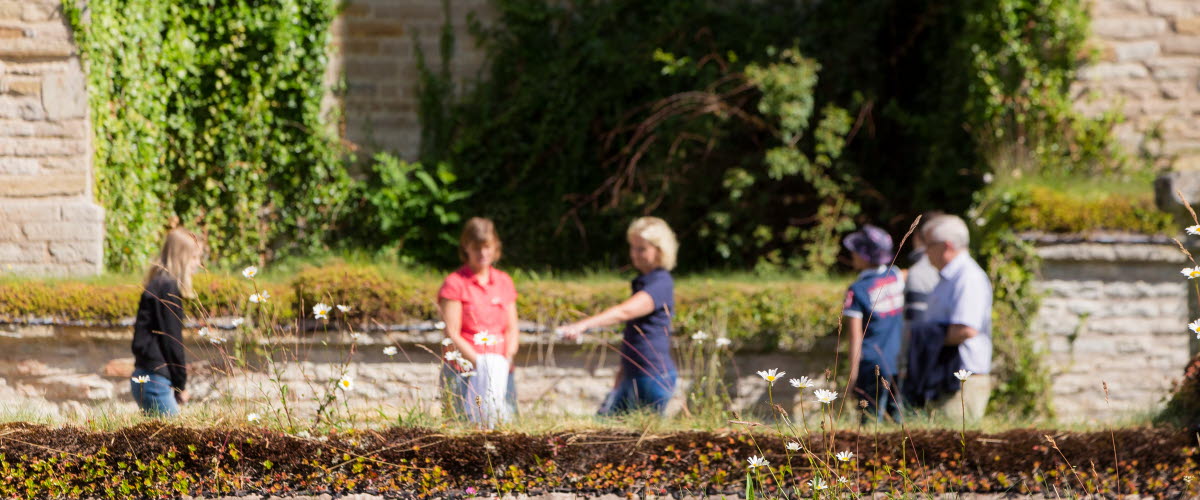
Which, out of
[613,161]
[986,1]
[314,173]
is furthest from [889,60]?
[314,173]

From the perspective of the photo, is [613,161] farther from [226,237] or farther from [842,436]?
[842,436]

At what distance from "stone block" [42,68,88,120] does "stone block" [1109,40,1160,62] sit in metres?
7.98

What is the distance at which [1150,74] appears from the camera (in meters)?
8.00

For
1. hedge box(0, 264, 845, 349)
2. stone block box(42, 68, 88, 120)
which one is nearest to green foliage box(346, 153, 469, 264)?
hedge box(0, 264, 845, 349)

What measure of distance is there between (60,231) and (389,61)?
3.37 m

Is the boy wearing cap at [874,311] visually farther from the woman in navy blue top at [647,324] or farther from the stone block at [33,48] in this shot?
the stone block at [33,48]

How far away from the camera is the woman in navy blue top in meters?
4.80

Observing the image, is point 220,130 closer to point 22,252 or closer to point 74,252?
point 74,252

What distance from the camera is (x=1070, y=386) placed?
6.82 metres

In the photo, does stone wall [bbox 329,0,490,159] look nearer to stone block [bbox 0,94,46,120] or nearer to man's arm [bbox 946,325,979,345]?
stone block [bbox 0,94,46,120]

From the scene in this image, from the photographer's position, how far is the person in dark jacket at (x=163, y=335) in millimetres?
4809

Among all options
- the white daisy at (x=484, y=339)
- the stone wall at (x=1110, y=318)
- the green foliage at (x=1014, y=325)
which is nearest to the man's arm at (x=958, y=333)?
the green foliage at (x=1014, y=325)

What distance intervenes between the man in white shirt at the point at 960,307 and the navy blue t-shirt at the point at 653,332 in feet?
4.64

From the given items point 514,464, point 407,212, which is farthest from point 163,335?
point 407,212
